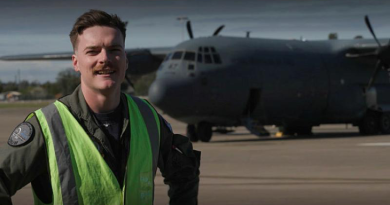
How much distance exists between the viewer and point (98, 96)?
261 cm

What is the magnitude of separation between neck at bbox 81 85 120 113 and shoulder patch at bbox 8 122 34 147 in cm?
24

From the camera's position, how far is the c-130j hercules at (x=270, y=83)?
787 inches

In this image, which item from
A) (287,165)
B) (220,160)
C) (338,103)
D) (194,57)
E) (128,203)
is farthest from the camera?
(338,103)

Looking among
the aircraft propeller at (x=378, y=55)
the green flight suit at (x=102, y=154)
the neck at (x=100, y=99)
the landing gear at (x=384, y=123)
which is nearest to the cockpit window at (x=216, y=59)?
the aircraft propeller at (x=378, y=55)

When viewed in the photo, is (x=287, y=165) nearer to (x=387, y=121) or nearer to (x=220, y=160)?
(x=220, y=160)

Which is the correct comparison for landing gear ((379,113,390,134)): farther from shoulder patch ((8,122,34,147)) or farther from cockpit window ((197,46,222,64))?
shoulder patch ((8,122,34,147))

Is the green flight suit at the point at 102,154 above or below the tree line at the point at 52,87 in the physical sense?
above

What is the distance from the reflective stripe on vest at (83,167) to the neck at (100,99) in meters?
0.09

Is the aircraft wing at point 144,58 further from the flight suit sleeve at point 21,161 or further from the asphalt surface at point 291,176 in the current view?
the flight suit sleeve at point 21,161

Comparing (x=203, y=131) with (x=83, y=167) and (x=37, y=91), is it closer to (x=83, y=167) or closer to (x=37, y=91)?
(x=83, y=167)

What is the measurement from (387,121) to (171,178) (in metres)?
23.2

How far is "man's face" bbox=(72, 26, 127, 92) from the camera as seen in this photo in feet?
8.37

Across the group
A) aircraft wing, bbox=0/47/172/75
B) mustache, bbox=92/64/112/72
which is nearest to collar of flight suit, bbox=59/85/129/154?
mustache, bbox=92/64/112/72

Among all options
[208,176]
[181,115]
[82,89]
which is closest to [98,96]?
[82,89]
